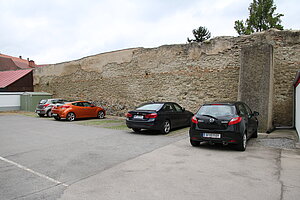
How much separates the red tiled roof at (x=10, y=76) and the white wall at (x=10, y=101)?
275 cm

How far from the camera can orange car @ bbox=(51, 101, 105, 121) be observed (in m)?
14.2

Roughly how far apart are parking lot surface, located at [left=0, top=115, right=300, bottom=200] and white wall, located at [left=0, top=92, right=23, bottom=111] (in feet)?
54.3

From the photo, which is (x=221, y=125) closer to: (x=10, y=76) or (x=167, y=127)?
(x=167, y=127)

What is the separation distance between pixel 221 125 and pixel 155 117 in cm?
314

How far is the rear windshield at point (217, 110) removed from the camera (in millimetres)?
6656

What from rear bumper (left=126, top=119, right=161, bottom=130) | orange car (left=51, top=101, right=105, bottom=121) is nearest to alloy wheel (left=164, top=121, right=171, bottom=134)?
rear bumper (left=126, top=119, right=161, bottom=130)

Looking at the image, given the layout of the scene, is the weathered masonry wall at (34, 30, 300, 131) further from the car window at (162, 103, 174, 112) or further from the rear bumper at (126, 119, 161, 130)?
the rear bumper at (126, 119, 161, 130)

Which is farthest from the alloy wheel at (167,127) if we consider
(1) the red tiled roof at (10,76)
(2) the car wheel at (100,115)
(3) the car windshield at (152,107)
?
(1) the red tiled roof at (10,76)

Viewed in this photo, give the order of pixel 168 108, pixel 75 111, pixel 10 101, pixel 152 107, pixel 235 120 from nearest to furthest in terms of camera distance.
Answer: pixel 235 120 < pixel 152 107 < pixel 168 108 < pixel 75 111 < pixel 10 101

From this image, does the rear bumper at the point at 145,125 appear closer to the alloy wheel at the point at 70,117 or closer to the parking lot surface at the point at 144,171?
the parking lot surface at the point at 144,171

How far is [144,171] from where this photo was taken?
468 cm

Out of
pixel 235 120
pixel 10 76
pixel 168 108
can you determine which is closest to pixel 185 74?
pixel 168 108

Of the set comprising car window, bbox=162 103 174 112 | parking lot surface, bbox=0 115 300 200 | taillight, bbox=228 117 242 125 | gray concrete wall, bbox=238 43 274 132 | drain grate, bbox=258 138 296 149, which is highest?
gray concrete wall, bbox=238 43 274 132

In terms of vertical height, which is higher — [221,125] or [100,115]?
[221,125]
